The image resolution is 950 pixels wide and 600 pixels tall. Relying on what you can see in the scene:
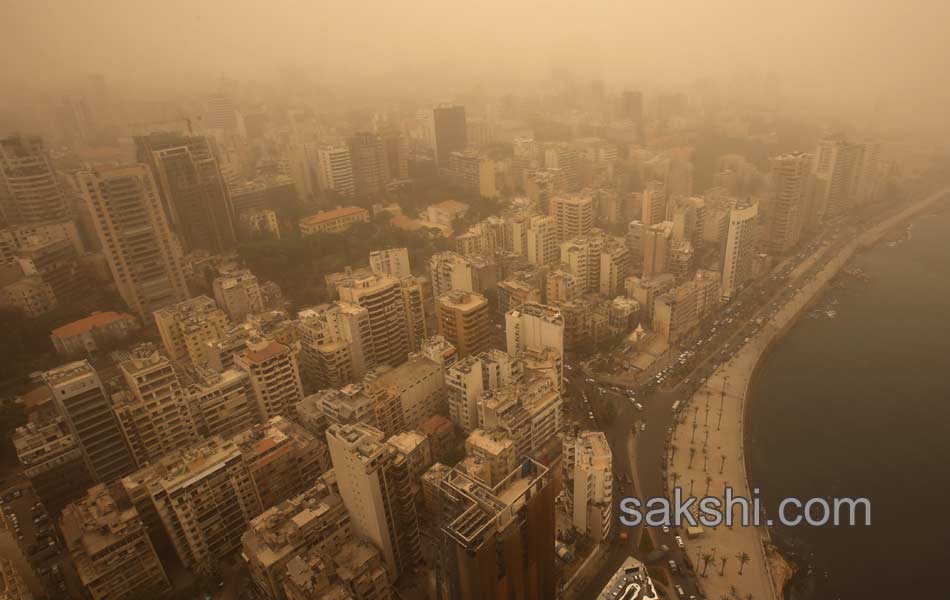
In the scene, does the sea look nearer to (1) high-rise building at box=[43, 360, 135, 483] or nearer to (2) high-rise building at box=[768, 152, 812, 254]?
(2) high-rise building at box=[768, 152, 812, 254]

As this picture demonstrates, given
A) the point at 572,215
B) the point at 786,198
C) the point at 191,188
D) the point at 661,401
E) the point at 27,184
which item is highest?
the point at 27,184

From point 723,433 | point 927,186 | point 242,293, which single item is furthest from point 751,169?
point 242,293

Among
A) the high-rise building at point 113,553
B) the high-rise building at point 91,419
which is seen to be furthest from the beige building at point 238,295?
the high-rise building at point 113,553

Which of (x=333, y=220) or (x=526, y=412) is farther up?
(x=333, y=220)

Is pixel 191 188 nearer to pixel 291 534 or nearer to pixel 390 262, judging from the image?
pixel 390 262

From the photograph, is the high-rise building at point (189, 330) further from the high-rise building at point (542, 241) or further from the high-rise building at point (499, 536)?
the high-rise building at point (542, 241)

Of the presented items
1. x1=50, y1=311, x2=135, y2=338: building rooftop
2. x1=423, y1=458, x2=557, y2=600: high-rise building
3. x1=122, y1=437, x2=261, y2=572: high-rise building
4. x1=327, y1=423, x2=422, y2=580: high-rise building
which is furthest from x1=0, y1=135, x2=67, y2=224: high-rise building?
x1=423, y1=458, x2=557, y2=600: high-rise building

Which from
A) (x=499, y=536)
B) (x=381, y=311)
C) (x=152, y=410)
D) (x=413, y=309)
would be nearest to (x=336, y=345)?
(x=381, y=311)
